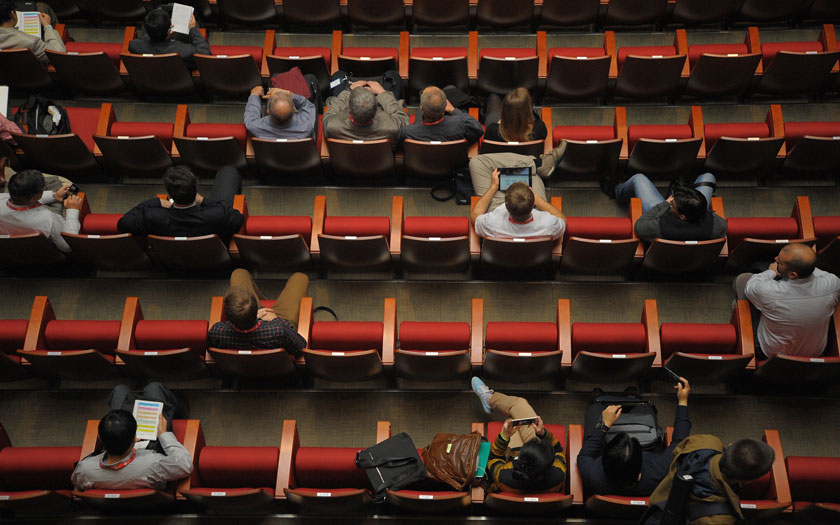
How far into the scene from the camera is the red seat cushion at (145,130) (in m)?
1.52

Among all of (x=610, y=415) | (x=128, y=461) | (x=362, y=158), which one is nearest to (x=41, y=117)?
(x=362, y=158)

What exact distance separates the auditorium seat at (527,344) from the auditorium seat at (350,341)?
18 cm

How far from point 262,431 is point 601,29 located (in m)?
1.32

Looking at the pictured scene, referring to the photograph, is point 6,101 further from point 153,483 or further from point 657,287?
point 657,287

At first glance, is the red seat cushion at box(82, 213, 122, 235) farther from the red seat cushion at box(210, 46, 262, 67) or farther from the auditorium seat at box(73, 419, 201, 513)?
the red seat cushion at box(210, 46, 262, 67)

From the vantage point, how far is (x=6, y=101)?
4.94 ft

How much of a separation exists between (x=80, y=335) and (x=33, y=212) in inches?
11.0

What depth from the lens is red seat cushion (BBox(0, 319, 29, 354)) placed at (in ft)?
4.08

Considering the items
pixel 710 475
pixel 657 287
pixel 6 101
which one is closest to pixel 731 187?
pixel 657 287

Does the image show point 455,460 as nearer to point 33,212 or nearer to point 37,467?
point 37,467

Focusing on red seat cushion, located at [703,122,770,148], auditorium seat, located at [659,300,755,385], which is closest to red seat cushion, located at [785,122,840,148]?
red seat cushion, located at [703,122,770,148]

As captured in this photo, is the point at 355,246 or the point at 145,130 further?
the point at 145,130

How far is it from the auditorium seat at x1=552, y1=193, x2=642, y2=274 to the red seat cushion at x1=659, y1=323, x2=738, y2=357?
0.16m

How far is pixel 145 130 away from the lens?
152cm
